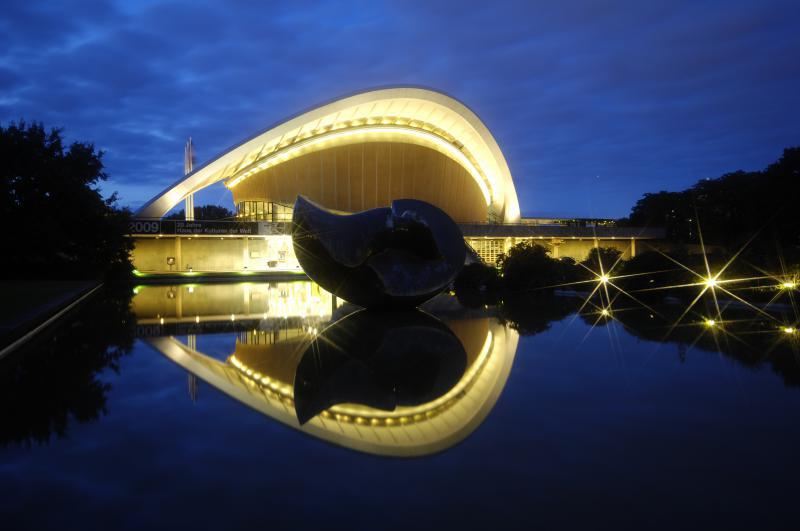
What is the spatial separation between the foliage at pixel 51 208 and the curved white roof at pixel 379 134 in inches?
333

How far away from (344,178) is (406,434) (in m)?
35.4

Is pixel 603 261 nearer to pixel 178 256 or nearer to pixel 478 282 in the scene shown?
pixel 478 282

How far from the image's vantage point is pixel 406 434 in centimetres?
485

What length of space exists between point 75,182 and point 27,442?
23.1 meters

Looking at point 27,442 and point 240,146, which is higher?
point 240,146

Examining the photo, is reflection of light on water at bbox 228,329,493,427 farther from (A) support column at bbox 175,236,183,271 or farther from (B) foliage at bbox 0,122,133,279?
(A) support column at bbox 175,236,183,271

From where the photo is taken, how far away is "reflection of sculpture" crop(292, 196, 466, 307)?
12.2 metres

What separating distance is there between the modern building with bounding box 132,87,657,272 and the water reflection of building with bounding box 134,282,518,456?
25.7 metres

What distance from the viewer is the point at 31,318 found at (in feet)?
34.0

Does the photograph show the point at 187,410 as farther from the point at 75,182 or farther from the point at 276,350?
the point at 75,182

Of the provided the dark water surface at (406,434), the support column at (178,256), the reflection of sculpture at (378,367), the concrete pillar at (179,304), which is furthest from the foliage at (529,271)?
the support column at (178,256)

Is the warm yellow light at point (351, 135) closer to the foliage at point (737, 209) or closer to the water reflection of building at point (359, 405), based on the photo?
the foliage at point (737, 209)

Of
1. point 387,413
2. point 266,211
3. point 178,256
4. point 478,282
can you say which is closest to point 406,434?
point 387,413

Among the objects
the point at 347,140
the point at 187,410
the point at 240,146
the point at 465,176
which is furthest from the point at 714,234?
the point at 187,410
